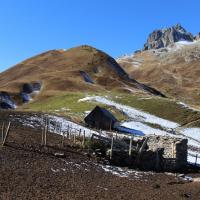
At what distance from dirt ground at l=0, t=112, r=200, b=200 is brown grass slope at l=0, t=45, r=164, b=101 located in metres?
81.3

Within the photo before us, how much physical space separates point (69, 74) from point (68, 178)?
120 m

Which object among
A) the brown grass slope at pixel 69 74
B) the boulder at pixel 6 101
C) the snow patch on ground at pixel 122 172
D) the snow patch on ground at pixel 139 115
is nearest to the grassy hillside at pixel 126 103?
the snow patch on ground at pixel 139 115

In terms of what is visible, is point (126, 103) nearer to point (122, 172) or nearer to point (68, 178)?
point (122, 172)

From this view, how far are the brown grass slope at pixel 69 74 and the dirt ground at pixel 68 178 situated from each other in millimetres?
81322

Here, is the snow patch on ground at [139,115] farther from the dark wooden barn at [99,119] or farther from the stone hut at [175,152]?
the stone hut at [175,152]

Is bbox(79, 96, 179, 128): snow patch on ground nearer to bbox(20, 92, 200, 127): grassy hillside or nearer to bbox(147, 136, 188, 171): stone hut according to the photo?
bbox(20, 92, 200, 127): grassy hillside

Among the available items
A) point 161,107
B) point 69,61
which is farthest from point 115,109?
point 69,61

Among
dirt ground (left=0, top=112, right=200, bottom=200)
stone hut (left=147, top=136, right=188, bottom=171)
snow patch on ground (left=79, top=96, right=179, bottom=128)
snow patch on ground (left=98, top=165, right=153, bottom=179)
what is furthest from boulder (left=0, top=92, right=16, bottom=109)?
snow patch on ground (left=98, top=165, right=153, bottom=179)

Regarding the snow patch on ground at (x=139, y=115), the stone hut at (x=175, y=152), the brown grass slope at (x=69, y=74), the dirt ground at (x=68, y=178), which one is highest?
the brown grass slope at (x=69, y=74)

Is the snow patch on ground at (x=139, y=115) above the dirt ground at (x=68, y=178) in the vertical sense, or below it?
above

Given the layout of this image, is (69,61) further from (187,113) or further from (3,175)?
(3,175)

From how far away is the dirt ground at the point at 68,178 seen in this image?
30.9 metres

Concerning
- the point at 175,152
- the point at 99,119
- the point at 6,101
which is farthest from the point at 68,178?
the point at 6,101

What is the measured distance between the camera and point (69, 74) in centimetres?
15412
